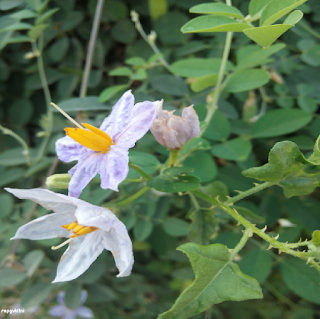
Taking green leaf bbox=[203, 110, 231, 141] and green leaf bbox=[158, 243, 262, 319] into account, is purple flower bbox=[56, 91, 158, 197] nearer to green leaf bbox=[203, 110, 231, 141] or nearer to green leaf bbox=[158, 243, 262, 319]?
green leaf bbox=[158, 243, 262, 319]

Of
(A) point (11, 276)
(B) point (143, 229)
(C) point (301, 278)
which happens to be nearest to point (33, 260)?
(A) point (11, 276)

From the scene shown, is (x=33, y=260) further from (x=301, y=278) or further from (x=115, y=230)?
(x=301, y=278)

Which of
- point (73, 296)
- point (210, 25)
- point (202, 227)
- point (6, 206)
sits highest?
point (210, 25)

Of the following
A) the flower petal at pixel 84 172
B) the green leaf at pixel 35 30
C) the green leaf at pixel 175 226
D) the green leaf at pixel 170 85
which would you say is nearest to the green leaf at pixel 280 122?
the green leaf at pixel 170 85

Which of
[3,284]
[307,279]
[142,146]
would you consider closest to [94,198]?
[142,146]

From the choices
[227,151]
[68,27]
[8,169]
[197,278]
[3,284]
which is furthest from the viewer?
[8,169]

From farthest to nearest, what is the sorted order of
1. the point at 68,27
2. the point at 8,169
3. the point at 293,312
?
the point at 293,312, the point at 8,169, the point at 68,27

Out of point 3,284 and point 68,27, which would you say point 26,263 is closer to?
point 3,284
